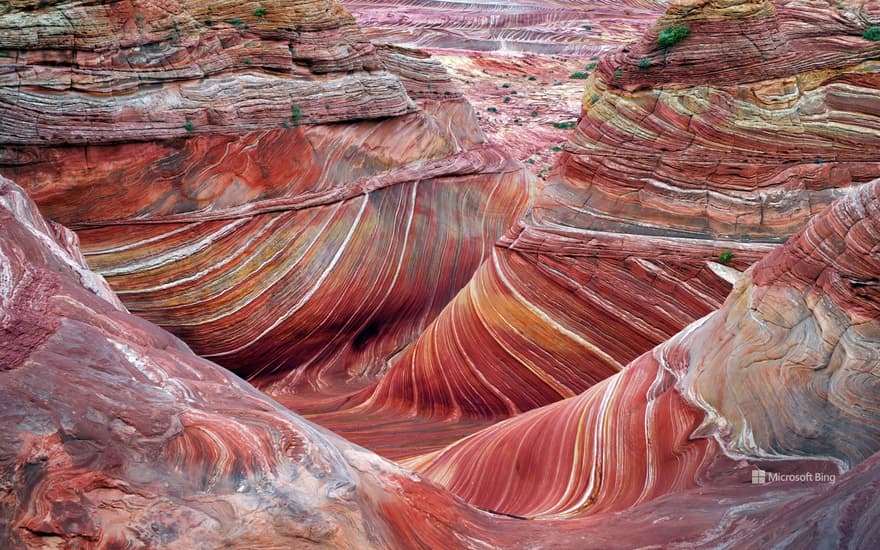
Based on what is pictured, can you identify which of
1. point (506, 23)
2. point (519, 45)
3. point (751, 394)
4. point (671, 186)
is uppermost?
point (671, 186)

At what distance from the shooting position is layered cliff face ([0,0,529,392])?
9.70 metres

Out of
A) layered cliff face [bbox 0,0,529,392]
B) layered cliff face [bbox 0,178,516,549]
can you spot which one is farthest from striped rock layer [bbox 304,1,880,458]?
layered cliff face [bbox 0,178,516,549]

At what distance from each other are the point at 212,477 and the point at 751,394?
329cm

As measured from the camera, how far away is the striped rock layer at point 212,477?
359 cm

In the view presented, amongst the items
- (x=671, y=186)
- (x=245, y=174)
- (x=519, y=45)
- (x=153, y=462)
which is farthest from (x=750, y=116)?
(x=519, y=45)

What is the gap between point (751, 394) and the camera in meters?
5.05

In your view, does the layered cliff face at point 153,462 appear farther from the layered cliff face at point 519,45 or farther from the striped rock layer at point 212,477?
the layered cliff face at point 519,45

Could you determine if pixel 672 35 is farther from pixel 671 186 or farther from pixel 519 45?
pixel 519 45

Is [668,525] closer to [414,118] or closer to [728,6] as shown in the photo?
[728,6]

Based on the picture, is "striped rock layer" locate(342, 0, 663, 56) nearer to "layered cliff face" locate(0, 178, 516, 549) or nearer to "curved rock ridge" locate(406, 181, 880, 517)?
"curved rock ridge" locate(406, 181, 880, 517)

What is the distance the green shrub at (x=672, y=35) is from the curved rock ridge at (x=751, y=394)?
3.05m

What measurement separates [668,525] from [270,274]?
7396 millimetres

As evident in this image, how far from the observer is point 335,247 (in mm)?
11211

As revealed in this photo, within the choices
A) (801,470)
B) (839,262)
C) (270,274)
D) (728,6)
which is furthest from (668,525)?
(270,274)
